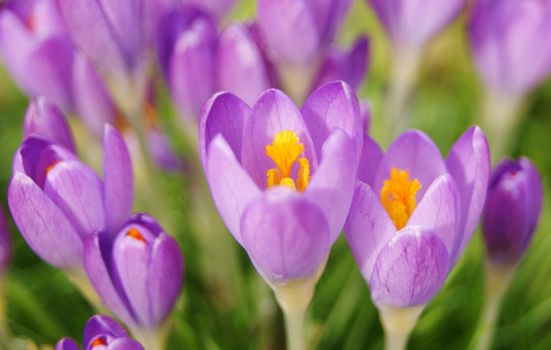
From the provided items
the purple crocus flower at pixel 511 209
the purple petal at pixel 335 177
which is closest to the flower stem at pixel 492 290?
the purple crocus flower at pixel 511 209

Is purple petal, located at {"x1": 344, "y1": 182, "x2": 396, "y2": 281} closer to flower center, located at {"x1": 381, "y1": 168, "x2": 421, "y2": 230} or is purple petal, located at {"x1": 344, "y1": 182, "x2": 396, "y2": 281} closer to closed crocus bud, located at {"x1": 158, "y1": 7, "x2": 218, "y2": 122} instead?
flower center, located at {"x1": 381, "y1": 168, "x2": 421, "y2": 230}

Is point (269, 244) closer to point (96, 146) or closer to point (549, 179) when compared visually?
point (96, 146)

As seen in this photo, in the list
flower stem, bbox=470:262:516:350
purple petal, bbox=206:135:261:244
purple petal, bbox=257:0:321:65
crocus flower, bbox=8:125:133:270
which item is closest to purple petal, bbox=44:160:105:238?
crocus flower, bbox=8:125:133:270

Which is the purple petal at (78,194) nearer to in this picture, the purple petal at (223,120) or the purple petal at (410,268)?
the purple petal at (223,120)

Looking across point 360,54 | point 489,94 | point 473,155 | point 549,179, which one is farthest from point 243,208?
point 549,179

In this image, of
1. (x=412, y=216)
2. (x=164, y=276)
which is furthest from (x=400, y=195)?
(x=164, y=276)

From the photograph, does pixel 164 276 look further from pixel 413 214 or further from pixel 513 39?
pixel 513 39
